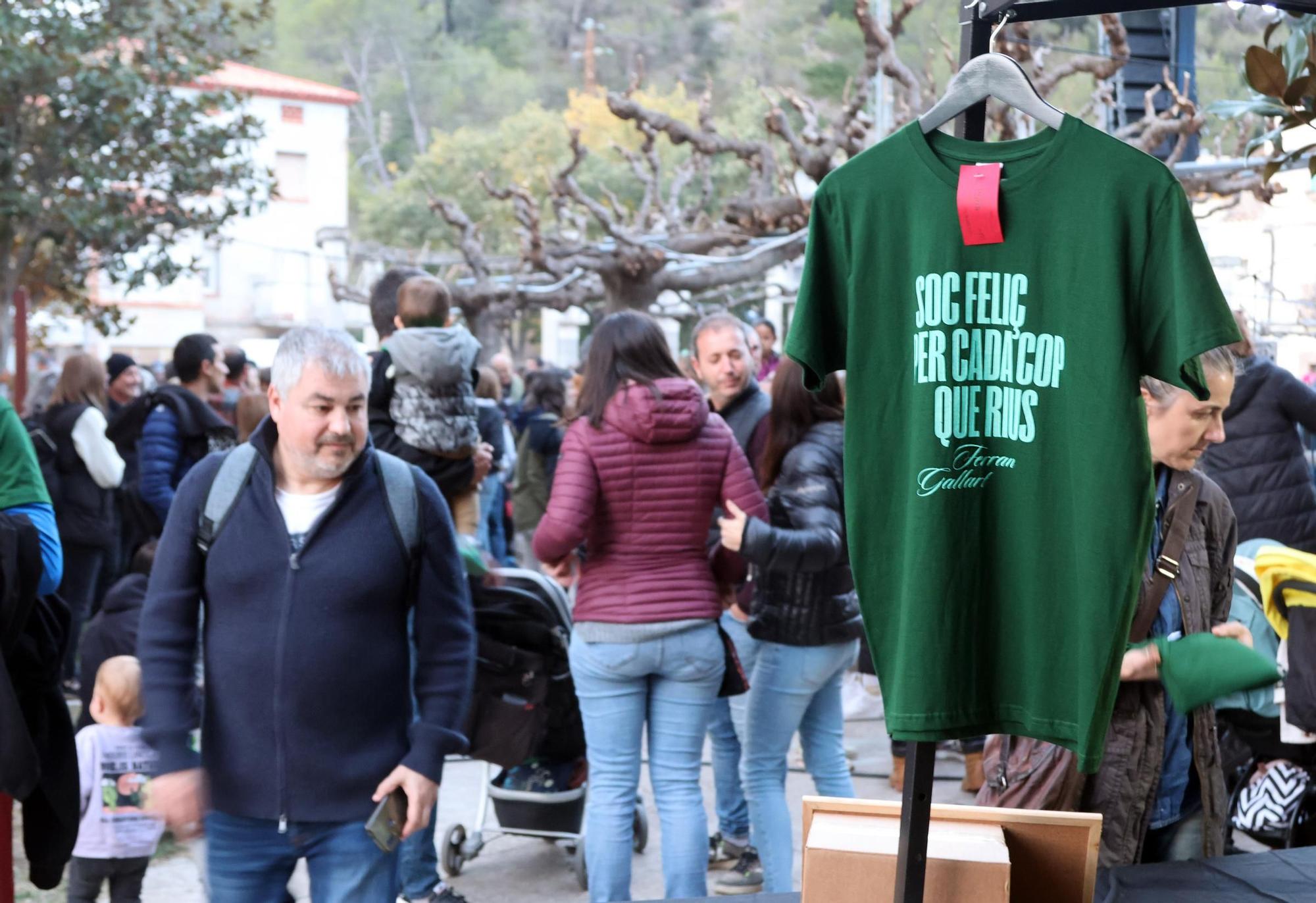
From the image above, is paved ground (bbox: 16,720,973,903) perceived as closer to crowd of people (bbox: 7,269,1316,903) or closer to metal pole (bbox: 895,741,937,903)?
crowd of people (bbox: 7,269,1316,903)

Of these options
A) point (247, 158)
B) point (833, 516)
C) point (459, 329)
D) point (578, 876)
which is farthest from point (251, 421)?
point (247, 158)

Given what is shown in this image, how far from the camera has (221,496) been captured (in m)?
2.84

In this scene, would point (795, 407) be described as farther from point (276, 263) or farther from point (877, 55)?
point (276, 263)

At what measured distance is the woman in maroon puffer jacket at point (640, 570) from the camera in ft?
12.9

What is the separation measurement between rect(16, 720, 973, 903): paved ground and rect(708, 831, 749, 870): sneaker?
0.67 ft

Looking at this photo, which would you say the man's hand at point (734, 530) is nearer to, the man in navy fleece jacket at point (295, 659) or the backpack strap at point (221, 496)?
the man in navy fleece jacket at point (295, 659)

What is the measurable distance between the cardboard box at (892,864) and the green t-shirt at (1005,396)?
253 millimetres

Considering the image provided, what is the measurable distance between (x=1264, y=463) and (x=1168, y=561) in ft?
10.5

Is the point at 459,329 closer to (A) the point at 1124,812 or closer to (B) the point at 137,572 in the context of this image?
(B) the point at 137,572

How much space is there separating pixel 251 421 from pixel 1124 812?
13.9 feet

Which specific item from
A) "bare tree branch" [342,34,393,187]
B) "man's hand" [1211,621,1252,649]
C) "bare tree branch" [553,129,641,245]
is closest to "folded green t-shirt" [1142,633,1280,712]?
"man's hand" [1211,621,1252,649]

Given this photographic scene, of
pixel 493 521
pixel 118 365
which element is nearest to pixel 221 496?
pixel 118 365

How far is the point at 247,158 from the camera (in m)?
13.4

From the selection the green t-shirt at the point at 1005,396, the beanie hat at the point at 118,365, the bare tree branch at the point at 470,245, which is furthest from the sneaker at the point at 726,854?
Result: the bare tree branch at the point at 470,245
